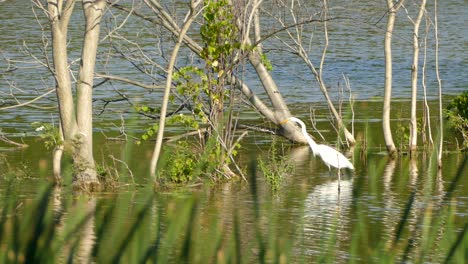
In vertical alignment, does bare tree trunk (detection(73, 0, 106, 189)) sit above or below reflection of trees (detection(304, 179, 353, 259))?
above

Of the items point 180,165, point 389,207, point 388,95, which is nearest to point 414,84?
point 388,95

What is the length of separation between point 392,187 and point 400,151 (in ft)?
7.78

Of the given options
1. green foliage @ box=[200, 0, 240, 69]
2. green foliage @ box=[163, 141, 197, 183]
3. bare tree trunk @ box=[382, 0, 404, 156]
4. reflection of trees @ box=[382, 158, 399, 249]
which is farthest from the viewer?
bare tree trunk @ box=[382, 0, 404, 156]

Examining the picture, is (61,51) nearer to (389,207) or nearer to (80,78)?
(80,78)

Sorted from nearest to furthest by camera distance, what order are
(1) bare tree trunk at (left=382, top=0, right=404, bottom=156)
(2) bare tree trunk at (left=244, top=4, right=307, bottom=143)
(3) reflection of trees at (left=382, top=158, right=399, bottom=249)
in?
(3) reflection of trees at (left=382, top=158, right=399, bottom=249)
(1) bare tree trunk at (left=382, top=0, right=404, bottom=156)
(2) bare tree trunk at (left=244, top=4, right=307, bottom=143)

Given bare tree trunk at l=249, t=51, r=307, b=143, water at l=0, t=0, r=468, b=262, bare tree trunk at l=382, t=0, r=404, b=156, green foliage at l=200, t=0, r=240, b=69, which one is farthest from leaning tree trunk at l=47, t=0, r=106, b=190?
bare tree trunk at l=382, t=0, r=404, b=156

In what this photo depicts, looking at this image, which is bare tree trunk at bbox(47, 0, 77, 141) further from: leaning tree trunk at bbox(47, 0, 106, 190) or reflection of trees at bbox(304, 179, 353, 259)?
reflection of trees at bbox(304, 179, 353, 259)

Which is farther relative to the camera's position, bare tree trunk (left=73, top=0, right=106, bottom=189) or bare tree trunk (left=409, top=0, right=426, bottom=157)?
bare tree trunk (left=409, top=0, right=426, bottom=157)

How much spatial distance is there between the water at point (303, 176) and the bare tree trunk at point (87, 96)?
0.37 m

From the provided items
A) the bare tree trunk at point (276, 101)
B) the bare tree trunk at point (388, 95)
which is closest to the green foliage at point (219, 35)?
the bare tree trunk at point (276, 101)

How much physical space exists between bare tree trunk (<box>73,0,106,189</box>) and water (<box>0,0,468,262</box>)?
372 mm

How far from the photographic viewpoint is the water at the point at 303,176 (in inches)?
199

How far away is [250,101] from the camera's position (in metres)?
17.1

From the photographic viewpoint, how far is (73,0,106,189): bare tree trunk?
40.7 ft
